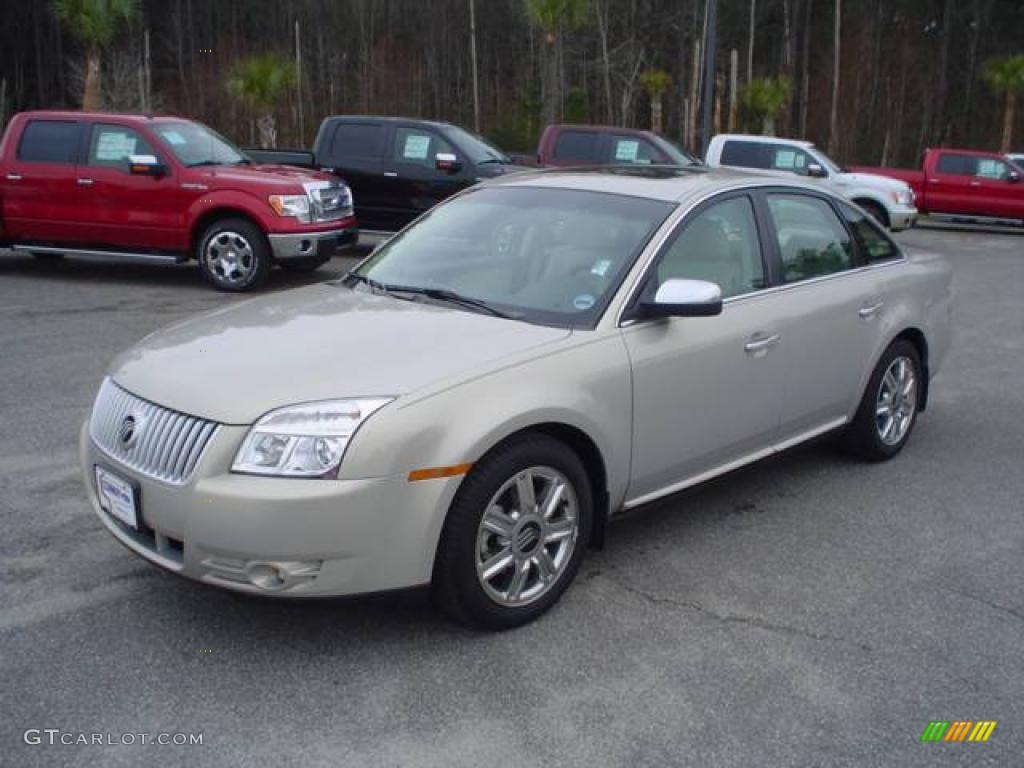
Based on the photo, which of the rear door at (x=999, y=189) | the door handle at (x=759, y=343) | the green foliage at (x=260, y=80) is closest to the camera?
the door handle at (x=759, y=343)

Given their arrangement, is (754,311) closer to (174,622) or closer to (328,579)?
(328,579)

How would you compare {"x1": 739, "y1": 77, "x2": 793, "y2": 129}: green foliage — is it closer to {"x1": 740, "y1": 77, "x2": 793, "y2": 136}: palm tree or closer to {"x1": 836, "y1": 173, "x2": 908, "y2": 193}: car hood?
{"x1": 740, "y1": 77, "x2": 793, "y2": 136}: palm tree

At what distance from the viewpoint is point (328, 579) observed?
3.20m

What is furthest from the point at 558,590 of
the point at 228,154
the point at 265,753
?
the point at 228,154

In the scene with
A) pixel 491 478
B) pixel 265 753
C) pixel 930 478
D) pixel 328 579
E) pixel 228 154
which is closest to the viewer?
pixel 265 753

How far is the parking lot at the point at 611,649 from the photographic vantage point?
300 centimetres

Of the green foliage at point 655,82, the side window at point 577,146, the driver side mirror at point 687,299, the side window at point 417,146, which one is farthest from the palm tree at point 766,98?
the driver side mirror at point 687,299

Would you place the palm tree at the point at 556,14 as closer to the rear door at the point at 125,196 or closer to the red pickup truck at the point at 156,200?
the red pickup truck at the point at 156,200

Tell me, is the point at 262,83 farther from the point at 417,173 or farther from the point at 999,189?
the point at 999,189

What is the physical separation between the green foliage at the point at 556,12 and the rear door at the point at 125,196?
14.6 m

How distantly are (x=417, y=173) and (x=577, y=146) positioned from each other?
11.2 feet

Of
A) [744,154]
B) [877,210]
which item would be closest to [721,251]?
[744,154]

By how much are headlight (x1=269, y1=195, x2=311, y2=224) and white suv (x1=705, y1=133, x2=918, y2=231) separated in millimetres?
9489

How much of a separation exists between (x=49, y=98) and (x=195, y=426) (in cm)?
4589
